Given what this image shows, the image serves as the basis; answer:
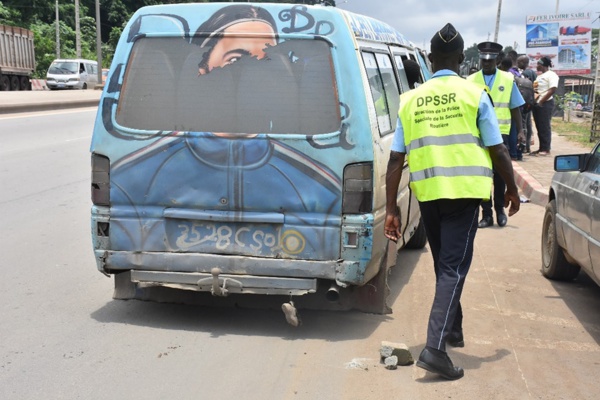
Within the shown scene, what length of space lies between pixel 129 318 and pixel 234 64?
1.86 meters

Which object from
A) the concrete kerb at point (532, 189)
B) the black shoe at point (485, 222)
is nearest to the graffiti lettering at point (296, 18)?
the black shoe at point (485, 222)

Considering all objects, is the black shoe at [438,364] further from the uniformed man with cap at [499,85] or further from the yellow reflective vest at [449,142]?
the uniformed man with cap at [499,85]

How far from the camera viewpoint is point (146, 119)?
5316 millimetres

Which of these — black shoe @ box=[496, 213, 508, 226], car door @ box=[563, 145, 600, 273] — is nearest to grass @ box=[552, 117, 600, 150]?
black shoe @ box=[496, 213, 508, 226]

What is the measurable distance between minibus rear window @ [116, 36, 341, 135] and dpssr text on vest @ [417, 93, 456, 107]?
25.6 inches

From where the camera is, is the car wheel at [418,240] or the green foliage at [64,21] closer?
the car wheel at [418,240]

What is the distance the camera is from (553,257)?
23.0ft

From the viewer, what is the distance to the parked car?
5664mm

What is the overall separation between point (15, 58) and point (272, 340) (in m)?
39.6

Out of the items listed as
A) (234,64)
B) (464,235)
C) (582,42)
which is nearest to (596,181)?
(464,235)

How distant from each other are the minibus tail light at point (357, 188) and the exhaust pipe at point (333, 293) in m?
0.50

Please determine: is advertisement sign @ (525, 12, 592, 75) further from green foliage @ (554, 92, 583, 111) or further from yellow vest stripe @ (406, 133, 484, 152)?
yellow vest stripe @ (406, 133, 484, 152)

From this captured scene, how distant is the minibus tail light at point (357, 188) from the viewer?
507cm

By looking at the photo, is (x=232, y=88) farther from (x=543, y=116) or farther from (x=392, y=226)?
(x=543, y=116)
